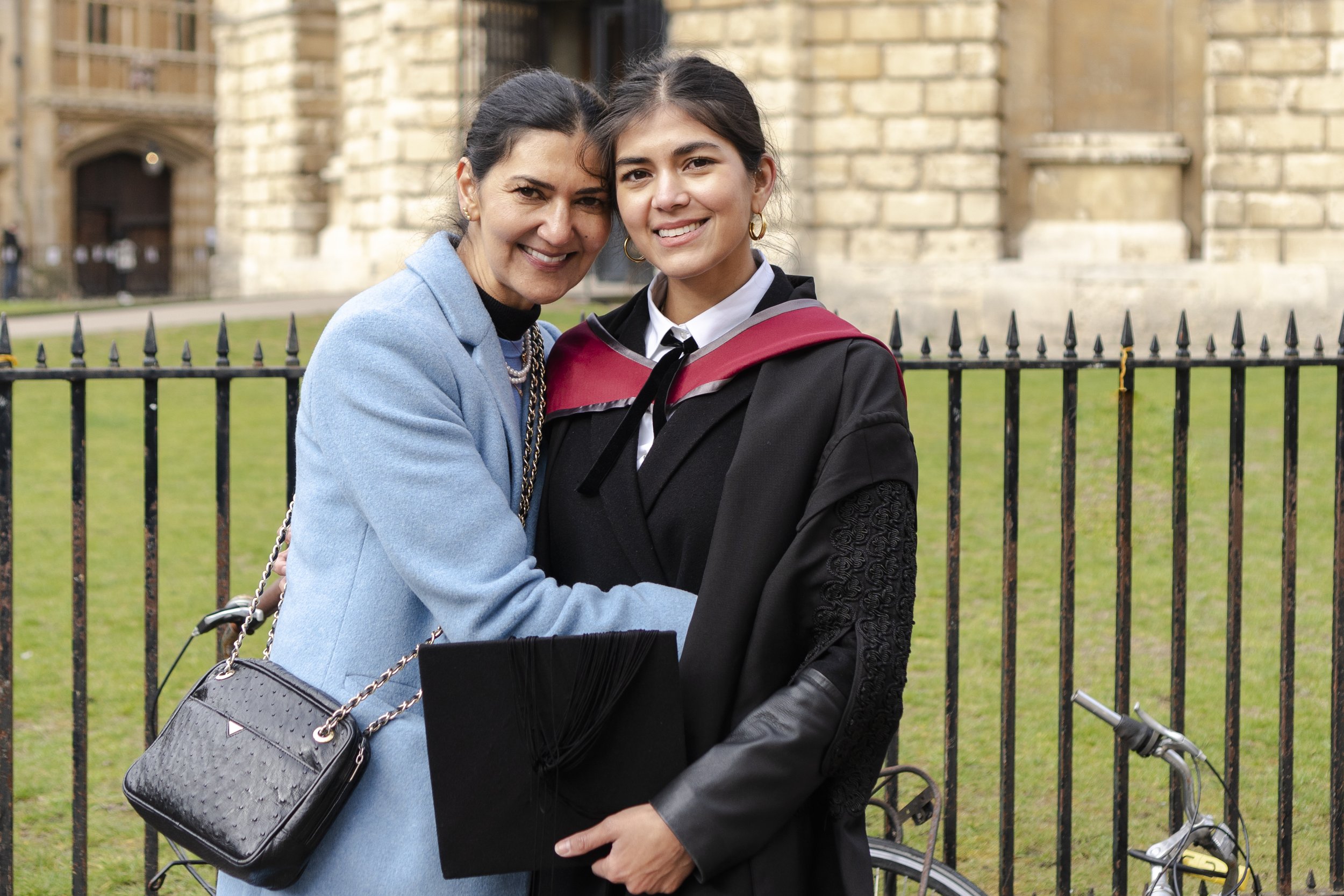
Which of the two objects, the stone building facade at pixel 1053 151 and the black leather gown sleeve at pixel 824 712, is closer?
the black leather gown sleeve at pixel 824 712

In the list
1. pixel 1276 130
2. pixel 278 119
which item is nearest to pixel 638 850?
pixel 1276 130

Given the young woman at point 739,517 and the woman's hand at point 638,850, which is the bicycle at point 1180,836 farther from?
the woman's hand at point 638,850

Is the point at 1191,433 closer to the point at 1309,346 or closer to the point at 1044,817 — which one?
the point at 1309,346

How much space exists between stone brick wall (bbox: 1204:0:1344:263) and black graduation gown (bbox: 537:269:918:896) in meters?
12.9

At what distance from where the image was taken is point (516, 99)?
2.32 metres

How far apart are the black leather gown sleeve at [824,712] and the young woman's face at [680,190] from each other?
1.64 feet

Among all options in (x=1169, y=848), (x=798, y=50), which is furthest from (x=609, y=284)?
(x=1169, y=848)

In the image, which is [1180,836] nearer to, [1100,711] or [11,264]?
[1100,711]

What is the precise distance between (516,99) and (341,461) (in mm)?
670

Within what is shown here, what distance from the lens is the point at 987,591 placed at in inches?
288

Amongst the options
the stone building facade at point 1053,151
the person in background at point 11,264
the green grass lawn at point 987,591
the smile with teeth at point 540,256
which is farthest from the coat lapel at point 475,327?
the person in background at point 11,264

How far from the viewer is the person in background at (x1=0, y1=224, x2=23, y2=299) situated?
3042 cm

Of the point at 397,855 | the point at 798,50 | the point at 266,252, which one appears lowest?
the point at 397,855

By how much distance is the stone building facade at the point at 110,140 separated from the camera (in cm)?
3525
